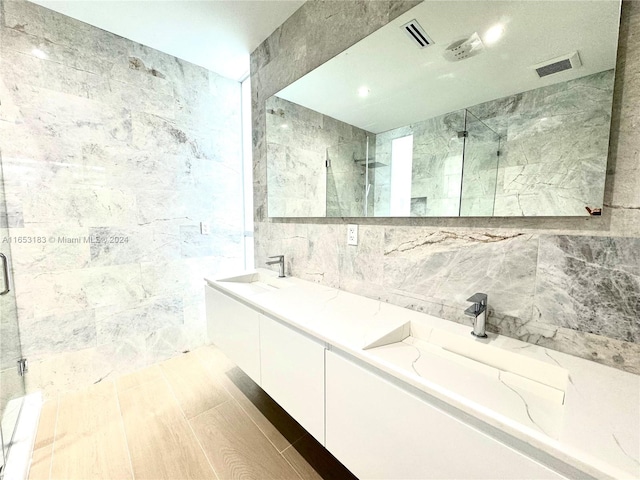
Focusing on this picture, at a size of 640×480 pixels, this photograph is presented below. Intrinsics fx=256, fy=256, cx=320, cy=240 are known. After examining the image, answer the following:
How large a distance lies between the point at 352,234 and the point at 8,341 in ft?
7.22

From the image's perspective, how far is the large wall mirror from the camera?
2.57ft

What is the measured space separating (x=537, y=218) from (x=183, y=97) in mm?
2623

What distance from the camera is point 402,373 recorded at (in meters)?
0.73

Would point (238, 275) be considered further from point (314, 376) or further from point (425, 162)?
point (425, 162)

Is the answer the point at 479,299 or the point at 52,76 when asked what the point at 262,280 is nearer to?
the point at 479,299

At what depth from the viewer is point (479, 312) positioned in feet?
3.00

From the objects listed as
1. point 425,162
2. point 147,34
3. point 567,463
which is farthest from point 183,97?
point 567,463

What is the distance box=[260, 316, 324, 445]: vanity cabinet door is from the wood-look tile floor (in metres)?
0.42

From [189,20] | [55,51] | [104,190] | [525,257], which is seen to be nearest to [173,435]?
[104,190]

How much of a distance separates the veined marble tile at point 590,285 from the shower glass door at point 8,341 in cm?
261

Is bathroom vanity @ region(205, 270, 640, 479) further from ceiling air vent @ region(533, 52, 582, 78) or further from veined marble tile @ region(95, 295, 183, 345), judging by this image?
veined marble tile @ region(95, 295, 183, 345)

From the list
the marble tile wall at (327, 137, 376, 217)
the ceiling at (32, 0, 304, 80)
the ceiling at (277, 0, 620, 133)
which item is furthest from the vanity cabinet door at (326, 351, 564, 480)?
the ceiling at (32, 0, 304, 80)

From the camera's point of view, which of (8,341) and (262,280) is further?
(262,280)

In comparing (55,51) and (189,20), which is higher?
(189,20)
